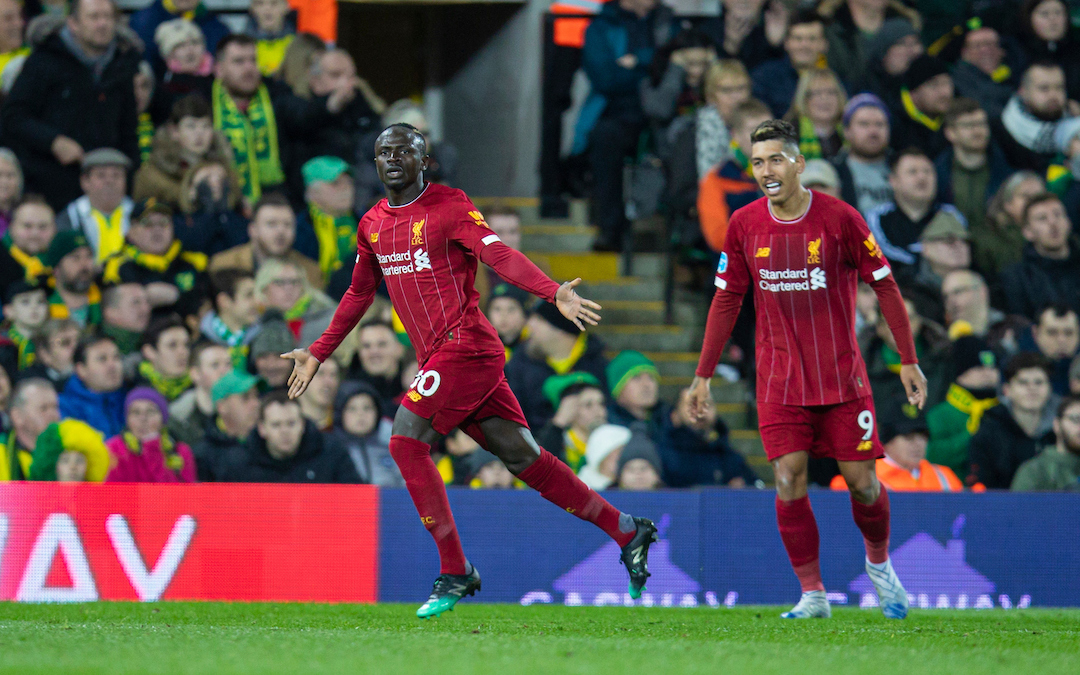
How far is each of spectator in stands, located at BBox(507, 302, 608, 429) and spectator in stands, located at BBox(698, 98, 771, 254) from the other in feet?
4.44

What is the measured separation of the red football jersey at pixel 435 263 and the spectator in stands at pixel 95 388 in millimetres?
3637

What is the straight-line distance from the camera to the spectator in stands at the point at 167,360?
10.1 m

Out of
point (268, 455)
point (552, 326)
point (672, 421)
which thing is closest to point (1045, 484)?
point (672, 421)

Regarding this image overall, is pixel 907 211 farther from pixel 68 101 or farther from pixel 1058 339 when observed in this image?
pixel 68 101

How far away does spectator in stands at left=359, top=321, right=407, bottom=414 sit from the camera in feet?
33.0

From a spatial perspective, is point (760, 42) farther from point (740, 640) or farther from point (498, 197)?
point (740, 640)

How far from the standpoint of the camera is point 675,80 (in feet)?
39.2

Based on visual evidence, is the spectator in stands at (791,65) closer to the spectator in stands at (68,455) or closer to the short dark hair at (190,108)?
the short dark hair at (190,108)

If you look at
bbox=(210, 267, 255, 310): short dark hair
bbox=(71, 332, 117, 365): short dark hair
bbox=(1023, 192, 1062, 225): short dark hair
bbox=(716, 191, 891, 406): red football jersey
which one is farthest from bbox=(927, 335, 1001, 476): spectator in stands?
bbox=(71, 332, 117, 365): short dark hair

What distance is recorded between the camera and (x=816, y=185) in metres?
10.4

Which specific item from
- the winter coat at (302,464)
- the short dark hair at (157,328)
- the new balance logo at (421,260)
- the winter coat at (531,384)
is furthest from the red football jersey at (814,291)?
the short dark hair at (157,328)

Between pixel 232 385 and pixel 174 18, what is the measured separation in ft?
12.7

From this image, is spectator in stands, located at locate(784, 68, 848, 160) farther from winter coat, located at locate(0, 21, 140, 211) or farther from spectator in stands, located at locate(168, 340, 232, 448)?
winter coat, located at locate(0, 21, 140, 211)

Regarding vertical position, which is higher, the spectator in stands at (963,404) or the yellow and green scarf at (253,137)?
the yellow and green scarf at (253,137)
